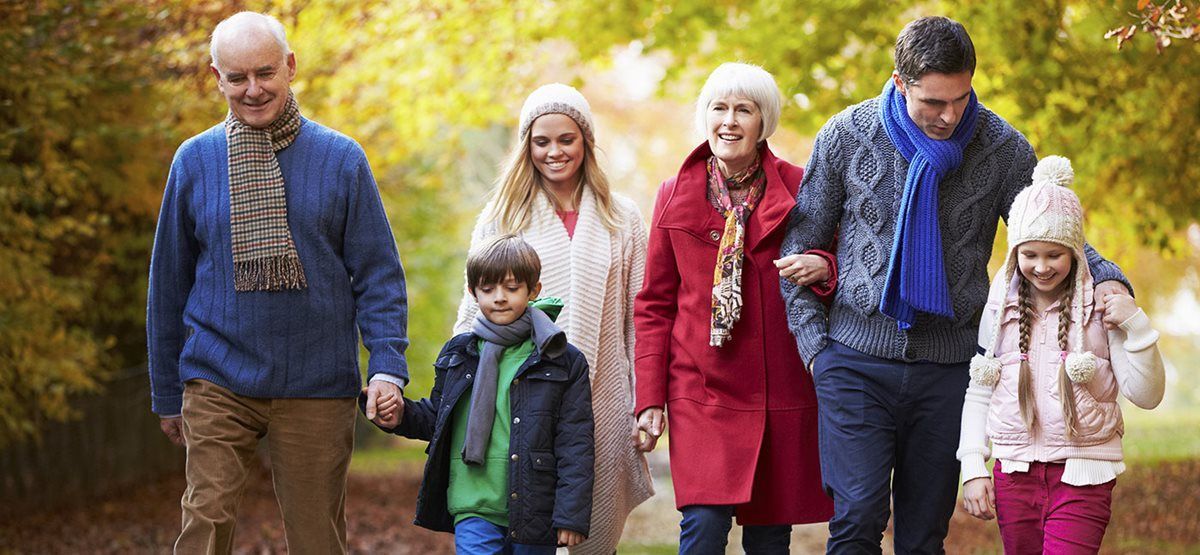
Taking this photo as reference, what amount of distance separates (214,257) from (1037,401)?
9.09ft

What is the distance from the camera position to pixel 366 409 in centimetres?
498

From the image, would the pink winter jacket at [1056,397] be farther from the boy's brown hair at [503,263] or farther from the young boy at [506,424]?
the boy's brown hair at [503,263]

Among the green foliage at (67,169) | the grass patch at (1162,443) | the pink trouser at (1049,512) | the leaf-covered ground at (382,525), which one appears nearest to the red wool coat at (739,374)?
the pink trouser at (1049,512)

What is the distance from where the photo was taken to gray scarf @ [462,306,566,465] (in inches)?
197

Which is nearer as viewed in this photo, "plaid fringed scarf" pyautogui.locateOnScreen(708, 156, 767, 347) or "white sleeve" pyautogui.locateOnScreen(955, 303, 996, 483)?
"white sleeve" pyautogui.locateOnScreen(955, 303, 996, 483)

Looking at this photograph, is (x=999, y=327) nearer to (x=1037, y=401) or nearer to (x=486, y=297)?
(x=1037, y=401)

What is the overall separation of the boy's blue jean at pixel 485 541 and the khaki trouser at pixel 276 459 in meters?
0.46

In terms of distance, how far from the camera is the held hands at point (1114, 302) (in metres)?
4.48

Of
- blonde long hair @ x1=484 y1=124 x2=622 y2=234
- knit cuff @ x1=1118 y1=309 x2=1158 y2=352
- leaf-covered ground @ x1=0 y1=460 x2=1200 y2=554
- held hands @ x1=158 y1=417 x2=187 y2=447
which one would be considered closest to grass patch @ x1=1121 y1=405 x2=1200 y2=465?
leaf-covered ground @ x1=0 y1=460 x2=1200 y2=554

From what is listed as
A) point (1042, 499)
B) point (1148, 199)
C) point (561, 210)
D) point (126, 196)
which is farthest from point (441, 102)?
point (1042, 499)

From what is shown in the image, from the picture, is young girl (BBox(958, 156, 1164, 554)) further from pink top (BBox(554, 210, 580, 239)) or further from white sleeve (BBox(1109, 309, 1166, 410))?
pink top (BBox(554, 210, 580, 239))

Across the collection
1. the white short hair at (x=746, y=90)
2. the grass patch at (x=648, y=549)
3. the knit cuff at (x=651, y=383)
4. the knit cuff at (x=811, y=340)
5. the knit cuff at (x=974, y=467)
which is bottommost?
the grass patch at (x=648, y=549)

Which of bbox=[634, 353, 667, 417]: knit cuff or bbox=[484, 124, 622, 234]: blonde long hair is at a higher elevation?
bbox=[484, 124, 622, 234]: blonde long hair

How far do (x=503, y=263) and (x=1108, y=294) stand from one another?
6.67 ft
